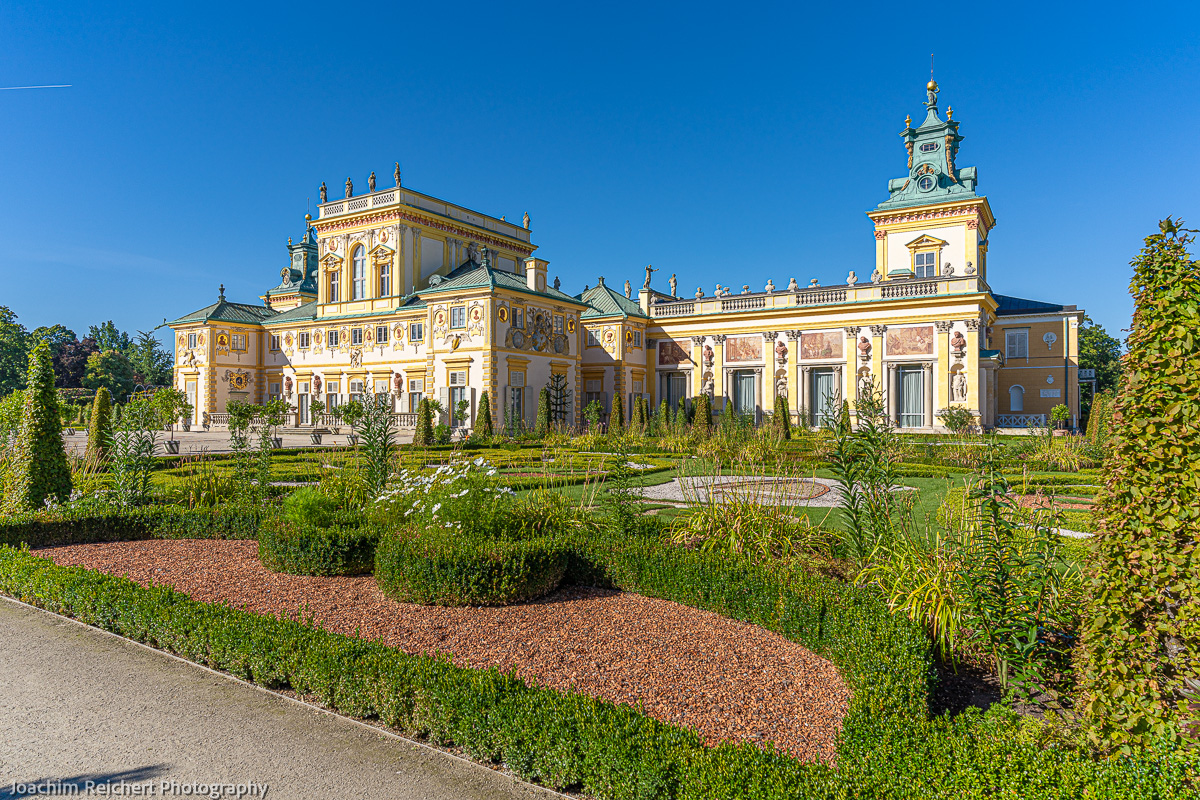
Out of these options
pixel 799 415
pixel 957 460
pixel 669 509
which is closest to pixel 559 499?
pixel 669 509

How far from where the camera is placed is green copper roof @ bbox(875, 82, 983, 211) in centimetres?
3453

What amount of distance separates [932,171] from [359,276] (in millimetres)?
30147

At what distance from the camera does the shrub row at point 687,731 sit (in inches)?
110

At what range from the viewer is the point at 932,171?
35.2 metres

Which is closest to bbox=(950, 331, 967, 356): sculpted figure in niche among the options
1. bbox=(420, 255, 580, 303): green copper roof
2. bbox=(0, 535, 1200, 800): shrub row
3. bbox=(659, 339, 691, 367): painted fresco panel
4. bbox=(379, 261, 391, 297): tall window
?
bbox=(659, 339, 691, 367): painted fresco panel

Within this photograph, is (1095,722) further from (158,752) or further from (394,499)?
(394,499)

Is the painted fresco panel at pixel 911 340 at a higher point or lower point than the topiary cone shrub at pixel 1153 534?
higher

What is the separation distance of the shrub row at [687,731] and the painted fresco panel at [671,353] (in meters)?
30.0

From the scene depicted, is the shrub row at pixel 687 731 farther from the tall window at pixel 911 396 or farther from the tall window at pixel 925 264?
the tall window at pixel 925 264

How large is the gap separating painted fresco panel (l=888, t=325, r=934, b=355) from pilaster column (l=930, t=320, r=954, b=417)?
340 millimetres

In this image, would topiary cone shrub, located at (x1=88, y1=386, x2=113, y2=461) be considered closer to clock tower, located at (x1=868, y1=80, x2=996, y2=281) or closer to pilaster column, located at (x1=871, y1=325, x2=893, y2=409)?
pilaster column, located at (x1=871, y1=325, x2=893, y2=409)

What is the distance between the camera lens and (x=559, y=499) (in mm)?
8133

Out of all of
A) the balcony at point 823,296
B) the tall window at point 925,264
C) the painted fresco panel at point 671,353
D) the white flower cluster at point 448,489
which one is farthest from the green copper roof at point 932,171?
the white flower cluster at point 448,489

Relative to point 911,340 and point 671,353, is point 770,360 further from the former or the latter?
point 911,340
